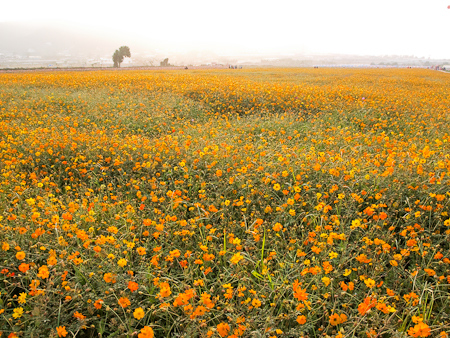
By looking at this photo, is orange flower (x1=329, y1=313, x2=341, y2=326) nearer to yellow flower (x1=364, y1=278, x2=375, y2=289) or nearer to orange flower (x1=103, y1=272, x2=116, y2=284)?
yellow flower (x1=364, y1=278, x2=375, y2=289)

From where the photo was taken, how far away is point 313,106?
775cm

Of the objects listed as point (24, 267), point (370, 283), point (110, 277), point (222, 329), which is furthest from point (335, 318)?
point (24, 267)

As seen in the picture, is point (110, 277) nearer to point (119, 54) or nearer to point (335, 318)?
point (335, 318)

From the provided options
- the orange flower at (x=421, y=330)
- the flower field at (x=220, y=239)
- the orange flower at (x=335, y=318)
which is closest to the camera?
the orange flower at (x=421, y=330)

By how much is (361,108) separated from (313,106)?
49.4 inches

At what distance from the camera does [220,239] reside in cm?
261

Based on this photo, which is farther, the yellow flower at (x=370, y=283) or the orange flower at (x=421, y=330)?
the yellow flower at (x=370, y=283)

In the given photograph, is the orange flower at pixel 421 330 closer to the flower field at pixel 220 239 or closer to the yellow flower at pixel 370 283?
the flower field at pixel 220 239

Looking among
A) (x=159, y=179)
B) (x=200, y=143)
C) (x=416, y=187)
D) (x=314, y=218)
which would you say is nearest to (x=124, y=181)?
(x=159, y=179)

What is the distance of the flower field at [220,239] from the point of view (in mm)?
1744

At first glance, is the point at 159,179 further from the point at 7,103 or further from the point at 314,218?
the point at 7,103

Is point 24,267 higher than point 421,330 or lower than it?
higher

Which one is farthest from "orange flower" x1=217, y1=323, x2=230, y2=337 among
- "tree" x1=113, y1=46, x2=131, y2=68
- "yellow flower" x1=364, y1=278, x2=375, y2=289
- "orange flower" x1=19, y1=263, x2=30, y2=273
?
"tree" x1=113, y1=46, x2=131, y2=68

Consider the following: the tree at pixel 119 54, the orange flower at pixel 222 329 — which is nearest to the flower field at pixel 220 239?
the orange flower at pixel 222 329
